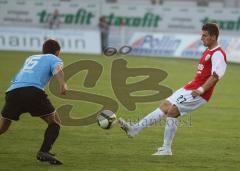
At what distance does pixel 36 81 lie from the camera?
33.2 ft

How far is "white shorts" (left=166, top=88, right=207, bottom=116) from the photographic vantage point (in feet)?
37.1

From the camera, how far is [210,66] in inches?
441

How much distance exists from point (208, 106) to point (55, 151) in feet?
27.5

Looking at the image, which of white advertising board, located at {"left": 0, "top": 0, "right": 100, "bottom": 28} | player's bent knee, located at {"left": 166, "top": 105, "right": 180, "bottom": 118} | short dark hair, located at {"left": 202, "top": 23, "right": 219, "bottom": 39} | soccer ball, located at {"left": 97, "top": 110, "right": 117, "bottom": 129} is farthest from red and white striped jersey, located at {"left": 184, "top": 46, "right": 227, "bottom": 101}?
white advertising board, located at {"left": 0, "top": 0, "right": 100, "bottom": 28}

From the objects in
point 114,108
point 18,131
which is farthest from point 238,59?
point 18,131

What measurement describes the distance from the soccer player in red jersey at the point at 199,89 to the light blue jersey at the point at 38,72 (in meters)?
1.82

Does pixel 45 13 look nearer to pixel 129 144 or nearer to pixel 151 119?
pixel 129 144

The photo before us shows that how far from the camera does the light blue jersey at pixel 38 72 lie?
33.2ft

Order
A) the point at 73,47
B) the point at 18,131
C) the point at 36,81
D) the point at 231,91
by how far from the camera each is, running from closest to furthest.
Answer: the point at 36,81, the point at 18,131, the point at 231,91, the point at 73,47

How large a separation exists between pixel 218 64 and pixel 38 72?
2836mm

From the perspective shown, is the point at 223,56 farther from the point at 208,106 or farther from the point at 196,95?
the point at 208,106

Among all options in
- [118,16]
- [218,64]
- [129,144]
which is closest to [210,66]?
[218,64]

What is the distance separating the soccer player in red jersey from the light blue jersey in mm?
1825

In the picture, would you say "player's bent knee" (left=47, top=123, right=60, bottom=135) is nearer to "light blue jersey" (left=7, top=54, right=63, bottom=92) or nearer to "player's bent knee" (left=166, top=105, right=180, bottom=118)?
"light blue jersey" (left=7, top=54, right=63, bottom=92)
